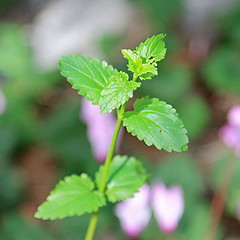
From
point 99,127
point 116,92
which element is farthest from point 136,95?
point 116,92

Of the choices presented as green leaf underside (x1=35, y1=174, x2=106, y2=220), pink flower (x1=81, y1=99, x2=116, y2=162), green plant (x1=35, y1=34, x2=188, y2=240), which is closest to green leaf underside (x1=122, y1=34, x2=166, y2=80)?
green plant (x1=35, y1=34, x2=188, y2=240)

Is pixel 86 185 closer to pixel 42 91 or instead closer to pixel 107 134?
pixel 107 134

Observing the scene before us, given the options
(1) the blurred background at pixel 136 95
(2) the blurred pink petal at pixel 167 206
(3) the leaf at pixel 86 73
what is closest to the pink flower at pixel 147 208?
(2) the blurred pink petal at pixel 167 206

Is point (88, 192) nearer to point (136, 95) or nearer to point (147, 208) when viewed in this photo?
point (147, 208)

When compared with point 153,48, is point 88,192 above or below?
below

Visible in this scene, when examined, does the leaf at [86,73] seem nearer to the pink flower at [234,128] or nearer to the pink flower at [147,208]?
the pink flower at [234,128]

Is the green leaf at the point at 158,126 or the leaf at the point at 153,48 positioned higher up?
the leaf at the point at 153,48
